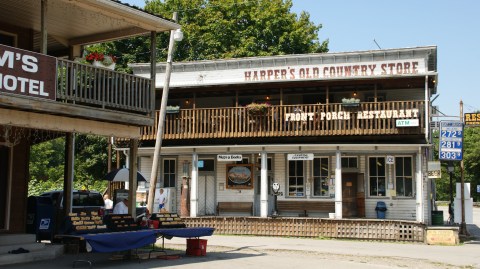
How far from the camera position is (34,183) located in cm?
3984

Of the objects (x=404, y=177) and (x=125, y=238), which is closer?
(x=125, y=238)

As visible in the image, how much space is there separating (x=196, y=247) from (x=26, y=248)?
4.38 m

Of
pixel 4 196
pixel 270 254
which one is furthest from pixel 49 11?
pixel 270 254

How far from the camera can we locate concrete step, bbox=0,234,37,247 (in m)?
15.3

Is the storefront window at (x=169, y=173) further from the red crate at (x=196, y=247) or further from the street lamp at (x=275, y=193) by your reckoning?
the red crate at (x=196, y=247)

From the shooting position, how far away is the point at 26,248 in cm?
1502

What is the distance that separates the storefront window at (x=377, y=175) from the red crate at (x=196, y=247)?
12166 mm

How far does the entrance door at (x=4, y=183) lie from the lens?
16.2m

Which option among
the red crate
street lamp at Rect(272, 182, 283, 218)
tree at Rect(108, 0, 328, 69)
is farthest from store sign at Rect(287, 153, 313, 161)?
tree at Rect(108, 0, 328, 69)

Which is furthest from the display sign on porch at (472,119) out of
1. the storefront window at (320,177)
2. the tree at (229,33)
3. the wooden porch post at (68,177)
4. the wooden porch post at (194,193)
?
the wooden porch post at (68,177)

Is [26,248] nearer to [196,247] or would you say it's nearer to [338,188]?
[196,247]

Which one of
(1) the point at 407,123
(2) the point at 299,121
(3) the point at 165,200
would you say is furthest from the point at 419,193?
(3) the point at 165,200

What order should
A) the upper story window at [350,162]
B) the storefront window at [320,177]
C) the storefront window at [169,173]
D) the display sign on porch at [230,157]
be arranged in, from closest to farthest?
the display sign on porch at [230,157] → the upper story window at [350,162] → the storefront window at [320,177] → the storefront window at [169,173]

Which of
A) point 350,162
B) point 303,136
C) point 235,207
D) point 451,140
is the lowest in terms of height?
point 235,207
